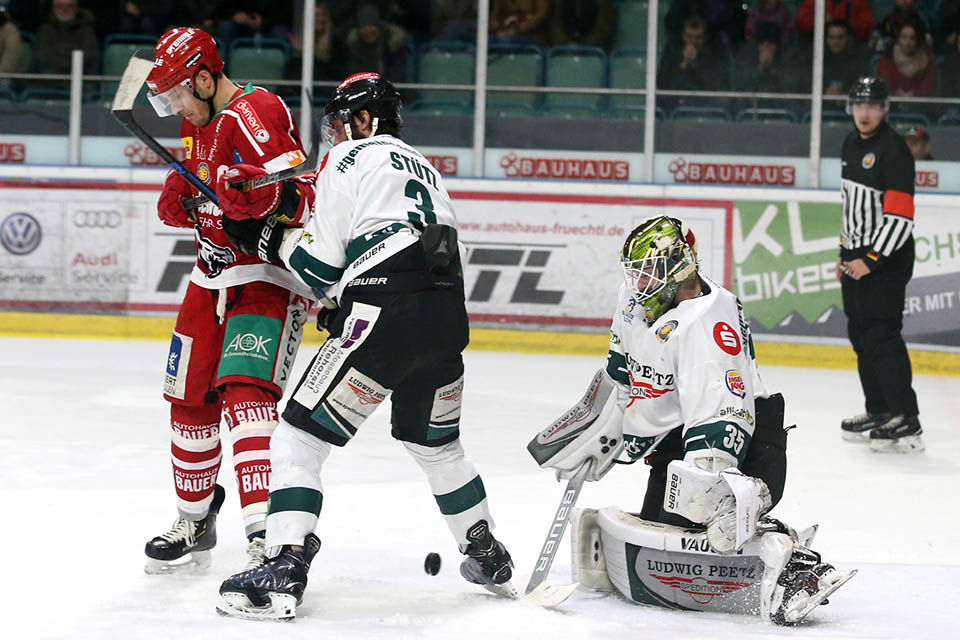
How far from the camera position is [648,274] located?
3.13 m

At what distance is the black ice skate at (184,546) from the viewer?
11.3 ft

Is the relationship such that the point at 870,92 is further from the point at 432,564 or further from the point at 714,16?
the point at 714,16

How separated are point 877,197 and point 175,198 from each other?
3.26 metres

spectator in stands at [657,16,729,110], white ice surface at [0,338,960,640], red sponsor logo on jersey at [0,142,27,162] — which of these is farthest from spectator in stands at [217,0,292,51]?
white ice surface at [0,338,960,640]

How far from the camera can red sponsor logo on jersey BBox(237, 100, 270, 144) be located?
3326 mm

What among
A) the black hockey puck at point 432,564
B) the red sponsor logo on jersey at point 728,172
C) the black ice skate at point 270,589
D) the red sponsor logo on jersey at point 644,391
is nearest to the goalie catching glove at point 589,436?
the red sponsor logo on jersey at point 644,391

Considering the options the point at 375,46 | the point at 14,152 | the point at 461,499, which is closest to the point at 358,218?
the point at 461,499

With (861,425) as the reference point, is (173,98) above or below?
above

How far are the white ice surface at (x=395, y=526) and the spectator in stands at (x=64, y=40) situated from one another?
2.90 meters

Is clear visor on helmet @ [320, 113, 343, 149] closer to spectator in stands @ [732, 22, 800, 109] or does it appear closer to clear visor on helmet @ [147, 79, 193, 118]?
clear visor on helmet @ [147, 79, 193, 118]

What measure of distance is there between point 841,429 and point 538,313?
2.81m

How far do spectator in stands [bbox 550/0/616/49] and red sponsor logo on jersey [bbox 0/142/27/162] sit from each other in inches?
141

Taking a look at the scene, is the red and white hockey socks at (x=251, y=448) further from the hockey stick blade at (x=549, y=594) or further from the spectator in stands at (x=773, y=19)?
the spectator in stands at (x=773, y=19)

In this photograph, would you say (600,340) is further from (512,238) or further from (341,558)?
(341,558)
